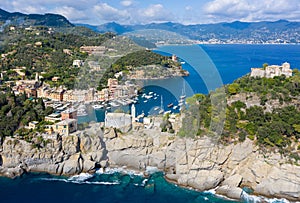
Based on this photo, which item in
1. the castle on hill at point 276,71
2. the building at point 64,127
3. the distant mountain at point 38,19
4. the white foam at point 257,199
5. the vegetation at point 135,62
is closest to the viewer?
A: the white foam at point 257,199

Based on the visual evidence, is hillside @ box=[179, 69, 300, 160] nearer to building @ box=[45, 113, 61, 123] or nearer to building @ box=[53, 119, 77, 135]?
building @ box=[53, 119, 77, 135]

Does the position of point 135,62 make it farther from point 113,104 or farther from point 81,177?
point 81,177

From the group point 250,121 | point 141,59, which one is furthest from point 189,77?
point 250,121

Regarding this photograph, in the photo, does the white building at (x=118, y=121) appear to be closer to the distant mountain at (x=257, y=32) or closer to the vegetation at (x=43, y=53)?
the vegetation at (x=43, y=53)

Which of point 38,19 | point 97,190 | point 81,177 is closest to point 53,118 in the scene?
point 81,177

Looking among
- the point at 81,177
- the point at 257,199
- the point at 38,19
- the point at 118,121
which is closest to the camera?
the point at 257,199

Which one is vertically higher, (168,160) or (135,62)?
(135,62)

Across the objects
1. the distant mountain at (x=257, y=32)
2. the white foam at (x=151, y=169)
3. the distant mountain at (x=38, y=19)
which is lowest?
the white foam at (x=151, y=169)

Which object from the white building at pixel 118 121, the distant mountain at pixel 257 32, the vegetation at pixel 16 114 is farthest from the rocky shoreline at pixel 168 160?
the distant mountain at pixel 257 32

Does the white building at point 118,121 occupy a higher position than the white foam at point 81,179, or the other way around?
the white building at point 118,121
